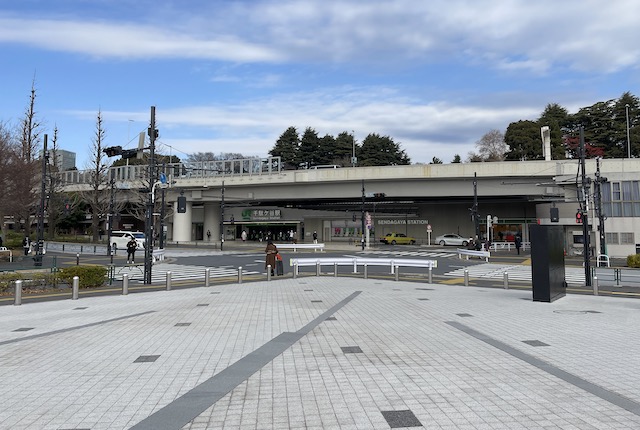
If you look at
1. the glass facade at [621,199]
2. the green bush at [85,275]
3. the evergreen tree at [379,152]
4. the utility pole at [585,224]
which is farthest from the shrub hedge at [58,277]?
the evergreen tree at [379,152]

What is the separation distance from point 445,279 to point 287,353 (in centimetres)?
1511

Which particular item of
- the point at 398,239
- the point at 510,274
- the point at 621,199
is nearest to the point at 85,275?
the point at 510,274

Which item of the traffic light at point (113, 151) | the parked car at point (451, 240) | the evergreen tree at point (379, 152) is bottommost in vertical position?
the parked car at point (451, 240)

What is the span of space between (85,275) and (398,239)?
47.1 meters

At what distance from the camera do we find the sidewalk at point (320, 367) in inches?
181

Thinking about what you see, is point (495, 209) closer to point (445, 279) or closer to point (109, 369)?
point (445, 279)

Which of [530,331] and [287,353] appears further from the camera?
[530,331]

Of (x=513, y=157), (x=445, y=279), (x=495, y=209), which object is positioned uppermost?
(x=513, y=157)

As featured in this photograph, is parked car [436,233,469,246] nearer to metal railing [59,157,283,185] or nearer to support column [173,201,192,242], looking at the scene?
metal railing [59,157,283,185]

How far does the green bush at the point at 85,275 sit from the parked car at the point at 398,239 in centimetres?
4628

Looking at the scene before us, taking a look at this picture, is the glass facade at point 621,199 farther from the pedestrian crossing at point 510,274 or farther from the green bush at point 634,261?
the pedestrian crossing at point 510,274

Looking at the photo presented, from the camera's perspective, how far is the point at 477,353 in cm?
708

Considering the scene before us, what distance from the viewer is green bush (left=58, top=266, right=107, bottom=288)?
16.0 m

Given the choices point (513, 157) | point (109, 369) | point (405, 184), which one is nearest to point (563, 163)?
point (405, 184)
